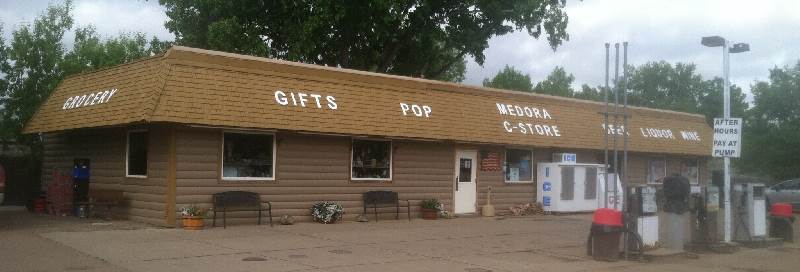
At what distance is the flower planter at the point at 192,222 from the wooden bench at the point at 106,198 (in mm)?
2352

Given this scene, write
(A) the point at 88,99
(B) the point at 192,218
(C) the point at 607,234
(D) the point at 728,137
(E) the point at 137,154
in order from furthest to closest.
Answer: (A) the point at 88,99, (E) the point at 137,154, (B) the point at 192,218, (D) the point at 728,137, (C) the point at 607,234

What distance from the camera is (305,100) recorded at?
684 inches

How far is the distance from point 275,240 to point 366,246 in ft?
5.81

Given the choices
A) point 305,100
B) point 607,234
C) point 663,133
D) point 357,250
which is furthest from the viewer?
point 663,133

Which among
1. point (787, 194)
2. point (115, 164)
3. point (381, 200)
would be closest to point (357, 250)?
point (381, 200)

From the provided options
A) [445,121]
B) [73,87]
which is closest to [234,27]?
[73,87]

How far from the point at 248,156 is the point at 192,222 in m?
2.11

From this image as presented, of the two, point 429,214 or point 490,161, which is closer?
point 429,214

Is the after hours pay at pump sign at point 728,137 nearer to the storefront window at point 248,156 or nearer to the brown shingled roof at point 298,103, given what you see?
the brown shingled roof at point 298,103

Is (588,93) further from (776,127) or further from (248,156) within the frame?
(248,156)

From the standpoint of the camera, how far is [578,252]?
13.7 m

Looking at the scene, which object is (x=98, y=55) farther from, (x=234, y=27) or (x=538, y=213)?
(x=538, y=213)

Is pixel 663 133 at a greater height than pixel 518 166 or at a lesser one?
greater

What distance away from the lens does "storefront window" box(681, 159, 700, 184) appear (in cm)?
2878
